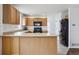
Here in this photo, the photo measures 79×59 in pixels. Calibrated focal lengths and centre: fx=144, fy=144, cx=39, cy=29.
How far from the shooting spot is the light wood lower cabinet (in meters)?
3.92

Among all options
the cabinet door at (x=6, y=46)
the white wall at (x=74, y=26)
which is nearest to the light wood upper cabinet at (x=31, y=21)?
the white wall at (x=74, y=26)

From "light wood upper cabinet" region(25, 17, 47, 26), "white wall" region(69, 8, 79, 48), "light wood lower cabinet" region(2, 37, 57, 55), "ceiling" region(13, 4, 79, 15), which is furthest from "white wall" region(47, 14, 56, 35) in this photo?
"light wood lower cabinet" region(2, 37, 57, 55)

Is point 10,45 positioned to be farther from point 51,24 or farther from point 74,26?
point 51,24

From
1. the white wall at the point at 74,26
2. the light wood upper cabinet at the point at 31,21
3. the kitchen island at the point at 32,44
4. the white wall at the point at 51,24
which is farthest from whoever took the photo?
the white wall at the point at 51,24

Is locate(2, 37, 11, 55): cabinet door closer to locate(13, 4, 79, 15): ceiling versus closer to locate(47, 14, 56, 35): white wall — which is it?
locate(13, 4, 79, 15): ceiling

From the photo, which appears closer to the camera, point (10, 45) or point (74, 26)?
point (10, 45)

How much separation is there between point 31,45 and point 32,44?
41 mm

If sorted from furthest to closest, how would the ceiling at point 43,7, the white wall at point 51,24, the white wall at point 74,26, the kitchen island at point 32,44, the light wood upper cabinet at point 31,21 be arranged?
1. the white wall at point 51,24
2. the light wood upper cabinet at point 31,21
3. the white wall at point 74,26
4. the ceiling at point 43,7
5. the kitchen island at point 32,44

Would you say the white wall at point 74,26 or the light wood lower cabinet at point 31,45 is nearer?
the light wood lower cabinet at point 31,45

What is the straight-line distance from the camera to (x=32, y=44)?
12.9 feet

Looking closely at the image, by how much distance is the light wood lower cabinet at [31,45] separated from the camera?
12.9 feet

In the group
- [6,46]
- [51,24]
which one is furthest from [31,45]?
[51,24]

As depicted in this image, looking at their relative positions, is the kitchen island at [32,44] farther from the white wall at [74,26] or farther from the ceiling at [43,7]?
the white wall at [74,26]
